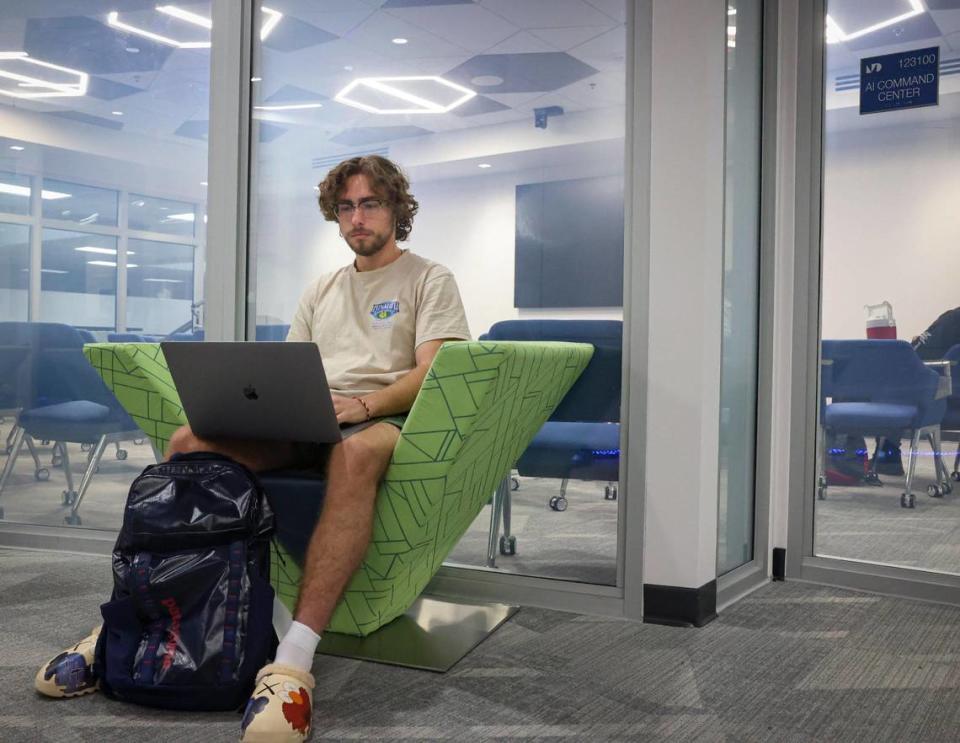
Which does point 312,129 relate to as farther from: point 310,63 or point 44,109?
point 44,109

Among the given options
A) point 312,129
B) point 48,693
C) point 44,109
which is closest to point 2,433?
point 44,109

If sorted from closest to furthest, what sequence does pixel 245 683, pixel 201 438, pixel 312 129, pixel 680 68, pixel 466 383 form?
pixel 245 683
pixel 466 383
pixel 201 438
pixel 680 68
pixel 312 129

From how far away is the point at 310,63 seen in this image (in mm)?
3078

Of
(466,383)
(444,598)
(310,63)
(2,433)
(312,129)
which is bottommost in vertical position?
(444,598)

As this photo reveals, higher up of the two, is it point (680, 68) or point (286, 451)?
point (680, 68)

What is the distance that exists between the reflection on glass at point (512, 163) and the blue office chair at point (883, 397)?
35.6 inches

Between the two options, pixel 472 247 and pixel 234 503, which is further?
pixel 472 247

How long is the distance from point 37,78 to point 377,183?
190cm

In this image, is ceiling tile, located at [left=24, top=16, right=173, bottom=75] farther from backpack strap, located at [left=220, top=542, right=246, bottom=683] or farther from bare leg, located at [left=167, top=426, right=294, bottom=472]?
backpack strap, located at [left=220, top=542, right=246, bottom=683]

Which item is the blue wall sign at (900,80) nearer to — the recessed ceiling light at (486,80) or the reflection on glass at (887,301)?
the reflection on glass at (887,301)

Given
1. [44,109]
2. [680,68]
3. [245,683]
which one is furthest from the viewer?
[44,109]

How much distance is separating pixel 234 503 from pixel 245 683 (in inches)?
14.3

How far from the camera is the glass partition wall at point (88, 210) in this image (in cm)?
342

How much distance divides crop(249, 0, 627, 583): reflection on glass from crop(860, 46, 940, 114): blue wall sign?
94 centimetres
